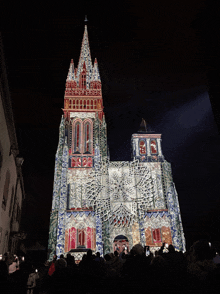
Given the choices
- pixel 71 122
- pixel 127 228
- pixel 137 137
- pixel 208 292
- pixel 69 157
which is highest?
pixel 71 122

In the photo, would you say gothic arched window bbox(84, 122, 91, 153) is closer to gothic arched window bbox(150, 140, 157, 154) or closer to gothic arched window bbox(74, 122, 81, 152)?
gothic arched window bbox(74, 122, 81, 152)

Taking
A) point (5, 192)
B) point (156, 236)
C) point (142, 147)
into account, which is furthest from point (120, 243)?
point (5, 192)

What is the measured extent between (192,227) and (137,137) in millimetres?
17581

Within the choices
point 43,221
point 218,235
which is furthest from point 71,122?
point 218,235

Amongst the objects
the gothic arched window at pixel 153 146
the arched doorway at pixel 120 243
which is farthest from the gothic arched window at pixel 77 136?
the arched doorway at pixel 120 243

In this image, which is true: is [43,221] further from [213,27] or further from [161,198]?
[213,27]

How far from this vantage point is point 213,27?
21.1 feet

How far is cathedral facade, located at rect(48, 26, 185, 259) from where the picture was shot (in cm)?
2955

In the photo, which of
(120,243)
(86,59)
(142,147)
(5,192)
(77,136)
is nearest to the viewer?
(5,192)

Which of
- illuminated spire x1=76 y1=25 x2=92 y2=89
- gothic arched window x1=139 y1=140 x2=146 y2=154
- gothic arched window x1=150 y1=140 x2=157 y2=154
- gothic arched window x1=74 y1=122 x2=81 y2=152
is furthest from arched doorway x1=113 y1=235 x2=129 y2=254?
illuminated spire x1=76 y1=25 x2=92 y2=89

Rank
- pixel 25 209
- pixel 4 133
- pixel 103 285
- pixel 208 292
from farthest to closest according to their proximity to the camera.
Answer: pixel 25 209
pixel 4 133
pixel 103 285
pixel 208 292

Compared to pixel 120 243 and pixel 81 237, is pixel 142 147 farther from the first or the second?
pixel 81 237

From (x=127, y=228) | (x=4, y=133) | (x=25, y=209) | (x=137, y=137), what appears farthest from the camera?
(x=25, y=209)

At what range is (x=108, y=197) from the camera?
3084cm
